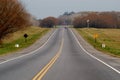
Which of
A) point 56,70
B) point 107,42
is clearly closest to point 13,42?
point 107,42

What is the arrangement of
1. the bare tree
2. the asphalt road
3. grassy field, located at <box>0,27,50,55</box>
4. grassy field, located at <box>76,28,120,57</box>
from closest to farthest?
the asphalt road, grassy field, located at <box>76,28,120,57</box>, grassy field, located at <box>0,27,50,55</box>, the bare tree

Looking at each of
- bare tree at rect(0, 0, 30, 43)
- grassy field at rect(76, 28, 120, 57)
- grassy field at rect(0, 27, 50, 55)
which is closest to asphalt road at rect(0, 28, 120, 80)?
grassy field at rect(76, 28, 120, 57)

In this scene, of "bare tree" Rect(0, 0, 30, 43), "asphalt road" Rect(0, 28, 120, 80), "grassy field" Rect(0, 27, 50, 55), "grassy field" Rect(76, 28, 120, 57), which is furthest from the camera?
"bare tree" Rect(0, 0, 30, 43)

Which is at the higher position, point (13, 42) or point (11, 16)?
point (11, 16)

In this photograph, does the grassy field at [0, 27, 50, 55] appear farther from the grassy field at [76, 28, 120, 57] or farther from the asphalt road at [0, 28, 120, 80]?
the asphalt road at [0, 28, 120, 80]

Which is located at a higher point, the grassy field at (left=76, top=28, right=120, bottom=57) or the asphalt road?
the asphalt road

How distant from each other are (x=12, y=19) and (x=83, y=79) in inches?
2105

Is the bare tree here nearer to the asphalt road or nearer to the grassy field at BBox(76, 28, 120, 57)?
the grassy field at BBox(76, 28, 120, 57)

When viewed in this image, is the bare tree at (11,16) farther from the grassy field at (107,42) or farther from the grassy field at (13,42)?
the grassy field at (107,42)

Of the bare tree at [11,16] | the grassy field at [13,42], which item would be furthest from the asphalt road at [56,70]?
the bare tree at [11,16]

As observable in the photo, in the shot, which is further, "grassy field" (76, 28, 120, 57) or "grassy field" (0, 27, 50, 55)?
"grassy field" (0, 27, 50, 55)

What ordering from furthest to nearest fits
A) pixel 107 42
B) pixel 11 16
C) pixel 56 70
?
pixel 107 42 → pixel 11 16 → pixel 56 70

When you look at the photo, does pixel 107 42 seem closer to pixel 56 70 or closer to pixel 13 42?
pixel 13 42

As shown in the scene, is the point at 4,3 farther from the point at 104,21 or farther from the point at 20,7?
the point at 104,21
